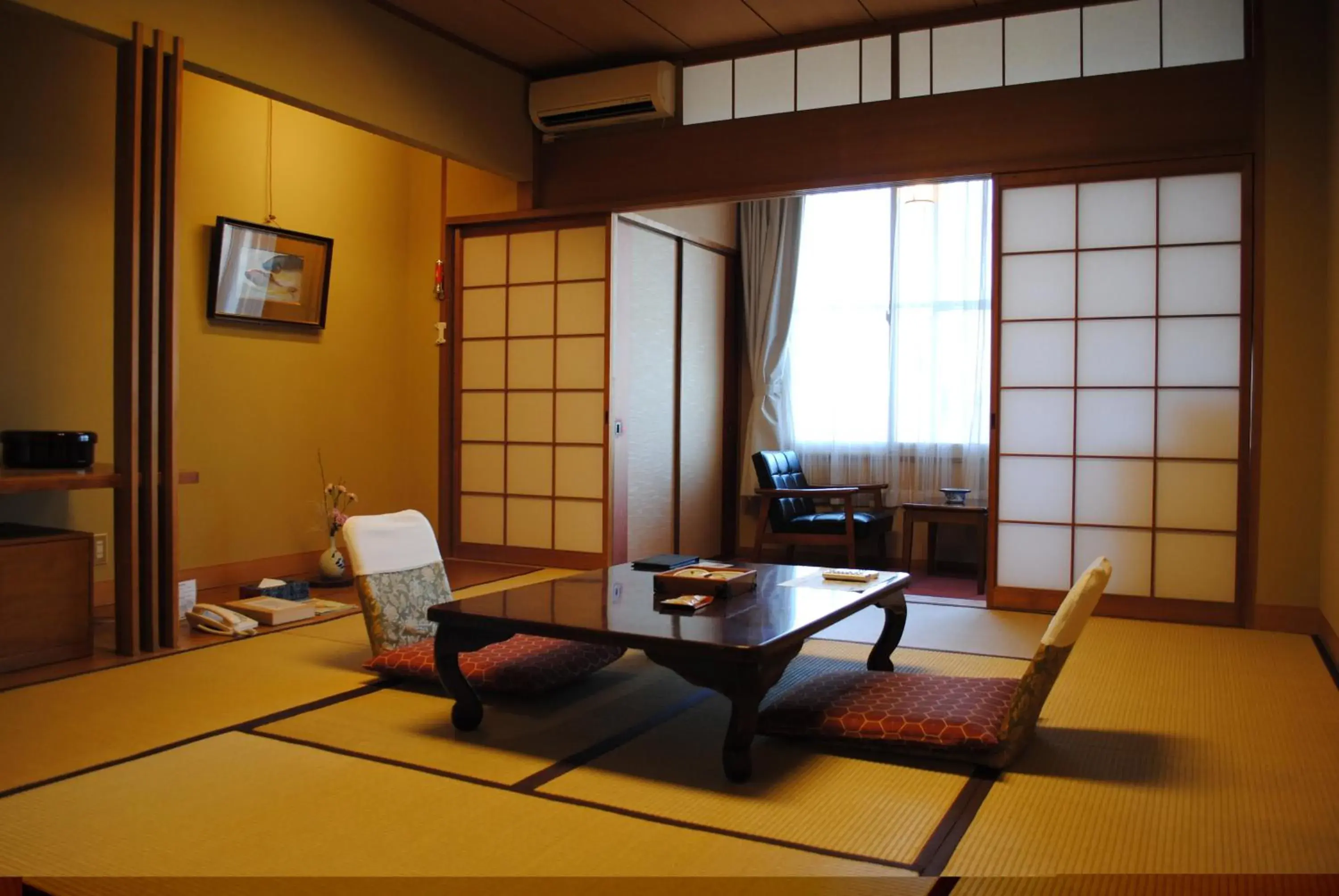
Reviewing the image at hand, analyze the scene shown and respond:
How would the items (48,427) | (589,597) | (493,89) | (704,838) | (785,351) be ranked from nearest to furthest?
(704,838), (589,597), (48,427), (493,89), (785,351)

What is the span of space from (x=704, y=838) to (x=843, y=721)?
2.24ft

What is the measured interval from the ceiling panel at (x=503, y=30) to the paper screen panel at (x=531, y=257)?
0.92 m

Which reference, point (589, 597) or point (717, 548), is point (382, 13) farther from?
point (717, 548)

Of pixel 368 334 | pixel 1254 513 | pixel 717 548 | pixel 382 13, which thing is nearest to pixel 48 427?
pixel 368 334

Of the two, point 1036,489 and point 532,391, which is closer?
point 1036,489

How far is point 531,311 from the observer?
598 cm

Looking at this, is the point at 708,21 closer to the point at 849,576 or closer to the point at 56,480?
the point at 849,576

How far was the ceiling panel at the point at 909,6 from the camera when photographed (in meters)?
4.70

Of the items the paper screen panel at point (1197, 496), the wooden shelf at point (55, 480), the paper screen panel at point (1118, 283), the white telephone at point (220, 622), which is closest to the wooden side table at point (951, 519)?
the paper screen panel at point (1197, 496)

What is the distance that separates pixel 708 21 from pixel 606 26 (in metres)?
0.50

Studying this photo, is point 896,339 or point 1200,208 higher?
point 1200,208

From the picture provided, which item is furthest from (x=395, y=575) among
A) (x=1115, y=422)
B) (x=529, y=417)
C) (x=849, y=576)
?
(x=1115, y=422)

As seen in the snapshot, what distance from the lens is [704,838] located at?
2045 millimetres

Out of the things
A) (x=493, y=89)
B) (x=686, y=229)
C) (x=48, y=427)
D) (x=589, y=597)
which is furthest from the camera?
(x=686, y=229)
